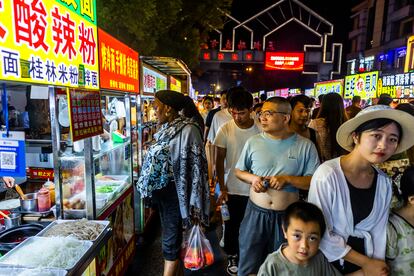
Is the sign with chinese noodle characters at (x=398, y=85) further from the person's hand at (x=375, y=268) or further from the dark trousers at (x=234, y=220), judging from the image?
the person's hand at (x=375, y=268)

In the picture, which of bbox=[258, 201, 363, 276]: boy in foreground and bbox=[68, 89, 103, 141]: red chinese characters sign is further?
bbox=[68, 89, 103, 141]: red chinese characters sign

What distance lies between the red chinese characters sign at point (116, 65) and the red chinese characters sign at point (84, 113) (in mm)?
327

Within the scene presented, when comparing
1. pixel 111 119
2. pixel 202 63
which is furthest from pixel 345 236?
pixel 202 63

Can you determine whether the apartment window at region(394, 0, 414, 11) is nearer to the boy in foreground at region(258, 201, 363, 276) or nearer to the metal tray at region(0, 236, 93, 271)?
the boy in foreground at region(258, 201, 363, 276)

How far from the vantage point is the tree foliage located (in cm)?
645

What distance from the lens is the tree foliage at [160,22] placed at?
6445 millimetres

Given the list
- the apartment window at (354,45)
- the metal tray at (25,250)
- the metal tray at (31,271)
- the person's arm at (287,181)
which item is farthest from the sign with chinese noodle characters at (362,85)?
the apartment window at (354,45)

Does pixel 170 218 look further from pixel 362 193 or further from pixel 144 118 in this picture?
pixel 144 118

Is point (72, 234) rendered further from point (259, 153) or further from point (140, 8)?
point (140, 8)

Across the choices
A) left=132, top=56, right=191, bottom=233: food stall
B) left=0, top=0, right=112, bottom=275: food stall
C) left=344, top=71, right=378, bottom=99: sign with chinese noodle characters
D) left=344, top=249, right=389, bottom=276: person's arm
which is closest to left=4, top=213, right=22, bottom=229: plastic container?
left=0, top=0, right=112, bottom=275: food stall

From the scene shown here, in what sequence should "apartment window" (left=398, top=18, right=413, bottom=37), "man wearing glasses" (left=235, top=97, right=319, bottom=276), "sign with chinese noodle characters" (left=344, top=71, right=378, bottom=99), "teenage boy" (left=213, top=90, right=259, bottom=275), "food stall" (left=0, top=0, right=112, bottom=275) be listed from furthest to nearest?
1. "apartment window" (left=398, top=18, right=413, bottom=37)
2. "sign with chinese noodle characters" (left=344, top=71, right=378, bottom=99)
3. "teenage boy" (left=213, top=90, right=259, bottom=275)
4. "man wearing glasses" (left=235, top=97, right=319, bottom=276)
5. "food stall" (left=0, top=0, right=112, bottom=275)

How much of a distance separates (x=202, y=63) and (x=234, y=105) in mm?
21308

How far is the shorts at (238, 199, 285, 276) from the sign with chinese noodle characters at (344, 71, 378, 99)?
9530 mm

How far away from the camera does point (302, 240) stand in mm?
1819
